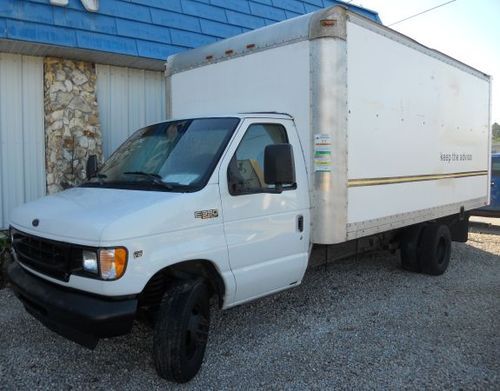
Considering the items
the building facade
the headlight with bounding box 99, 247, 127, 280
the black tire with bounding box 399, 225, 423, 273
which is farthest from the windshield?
the black tire with bounding box 399, 225, 423, 273

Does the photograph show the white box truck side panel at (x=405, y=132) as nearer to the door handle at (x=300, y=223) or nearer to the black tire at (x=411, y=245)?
the black tire at (x=411, y=245)

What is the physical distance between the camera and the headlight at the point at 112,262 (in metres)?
3.18

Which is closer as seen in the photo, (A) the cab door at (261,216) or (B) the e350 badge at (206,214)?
(B) the e350 badge at (206,214)

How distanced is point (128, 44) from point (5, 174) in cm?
264

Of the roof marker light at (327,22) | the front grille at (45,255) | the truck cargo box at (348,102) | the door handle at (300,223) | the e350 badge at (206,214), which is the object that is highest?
the roof marker light at (327,22)

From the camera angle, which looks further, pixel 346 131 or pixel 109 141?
pixel 109 141

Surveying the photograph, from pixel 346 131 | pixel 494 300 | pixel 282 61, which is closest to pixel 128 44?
pixel 282 61

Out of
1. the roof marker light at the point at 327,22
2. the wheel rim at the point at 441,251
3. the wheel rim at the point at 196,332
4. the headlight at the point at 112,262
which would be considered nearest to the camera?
the headlight at the point at 112,262

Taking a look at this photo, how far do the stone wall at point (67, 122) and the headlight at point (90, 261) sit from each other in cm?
416

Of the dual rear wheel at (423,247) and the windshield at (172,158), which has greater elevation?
the windshield at (172,158)

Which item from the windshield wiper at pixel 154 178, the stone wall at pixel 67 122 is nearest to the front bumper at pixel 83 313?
the windshield wiper at pixel 154 178

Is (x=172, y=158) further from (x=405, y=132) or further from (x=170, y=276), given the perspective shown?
(x=405, y=132)

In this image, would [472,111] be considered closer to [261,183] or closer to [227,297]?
[261,183]

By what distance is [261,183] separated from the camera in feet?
14.0
